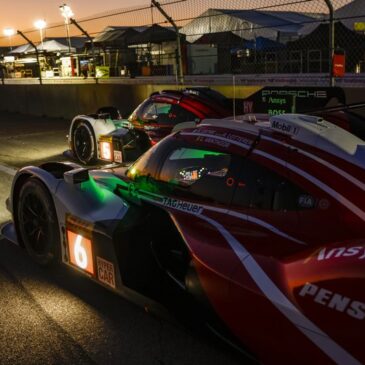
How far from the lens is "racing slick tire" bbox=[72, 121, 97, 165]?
8.84 meters

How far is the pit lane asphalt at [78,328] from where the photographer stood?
3.15 metres

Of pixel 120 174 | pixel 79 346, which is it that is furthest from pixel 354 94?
pixel 79 346

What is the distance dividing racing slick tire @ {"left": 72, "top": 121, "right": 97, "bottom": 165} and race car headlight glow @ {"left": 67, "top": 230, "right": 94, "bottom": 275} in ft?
16.5

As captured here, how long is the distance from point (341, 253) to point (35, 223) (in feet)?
9.35

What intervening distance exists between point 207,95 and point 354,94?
268 centimetres

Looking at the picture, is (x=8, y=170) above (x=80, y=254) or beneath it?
beneath

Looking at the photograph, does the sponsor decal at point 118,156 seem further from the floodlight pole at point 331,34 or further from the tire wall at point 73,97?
the tire wall at point 73,97

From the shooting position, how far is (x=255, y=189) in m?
3.07

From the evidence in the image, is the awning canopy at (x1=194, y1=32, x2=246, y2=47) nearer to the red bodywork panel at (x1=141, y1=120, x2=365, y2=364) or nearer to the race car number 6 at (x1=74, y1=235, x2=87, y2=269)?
the race car number 6 at (x1=74, y1=235, x2=87, y2=269)

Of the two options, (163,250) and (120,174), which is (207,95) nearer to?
(120,174)

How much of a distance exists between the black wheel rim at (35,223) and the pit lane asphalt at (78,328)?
8.6 inches

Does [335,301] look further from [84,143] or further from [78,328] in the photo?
[84,143]

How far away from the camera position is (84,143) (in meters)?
9.12

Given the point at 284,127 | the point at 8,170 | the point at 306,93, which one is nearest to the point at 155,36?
the point at 8,170
